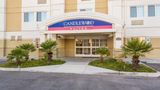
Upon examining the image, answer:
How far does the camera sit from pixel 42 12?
3158cm

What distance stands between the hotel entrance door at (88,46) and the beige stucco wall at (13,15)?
30.0ft

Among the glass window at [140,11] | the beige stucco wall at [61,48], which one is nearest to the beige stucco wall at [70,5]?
the beige stucco wall at [61,48]

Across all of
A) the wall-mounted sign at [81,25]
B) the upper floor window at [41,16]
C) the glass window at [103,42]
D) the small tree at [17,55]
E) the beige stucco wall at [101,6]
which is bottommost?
the small tree at [17,55]

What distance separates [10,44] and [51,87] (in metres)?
23.9

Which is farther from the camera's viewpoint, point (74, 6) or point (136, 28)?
point (74, 6)

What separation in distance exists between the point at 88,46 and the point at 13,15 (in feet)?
39.5

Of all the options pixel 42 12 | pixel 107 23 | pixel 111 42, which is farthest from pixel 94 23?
pixel 42 12

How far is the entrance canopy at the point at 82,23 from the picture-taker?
2397 centimetres

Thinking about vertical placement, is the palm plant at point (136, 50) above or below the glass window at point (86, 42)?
below

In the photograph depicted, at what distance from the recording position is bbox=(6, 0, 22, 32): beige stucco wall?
108 ft


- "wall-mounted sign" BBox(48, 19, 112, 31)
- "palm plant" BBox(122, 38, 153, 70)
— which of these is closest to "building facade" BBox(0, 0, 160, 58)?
"wall-mounted sign" BBox(48, 19, 112, 31)

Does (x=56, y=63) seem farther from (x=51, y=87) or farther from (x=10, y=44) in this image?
(x=10, y=44)

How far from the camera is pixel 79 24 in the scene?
24.7 m

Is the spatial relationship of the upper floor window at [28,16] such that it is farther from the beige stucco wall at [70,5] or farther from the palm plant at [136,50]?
the palm plant at [136,50]
